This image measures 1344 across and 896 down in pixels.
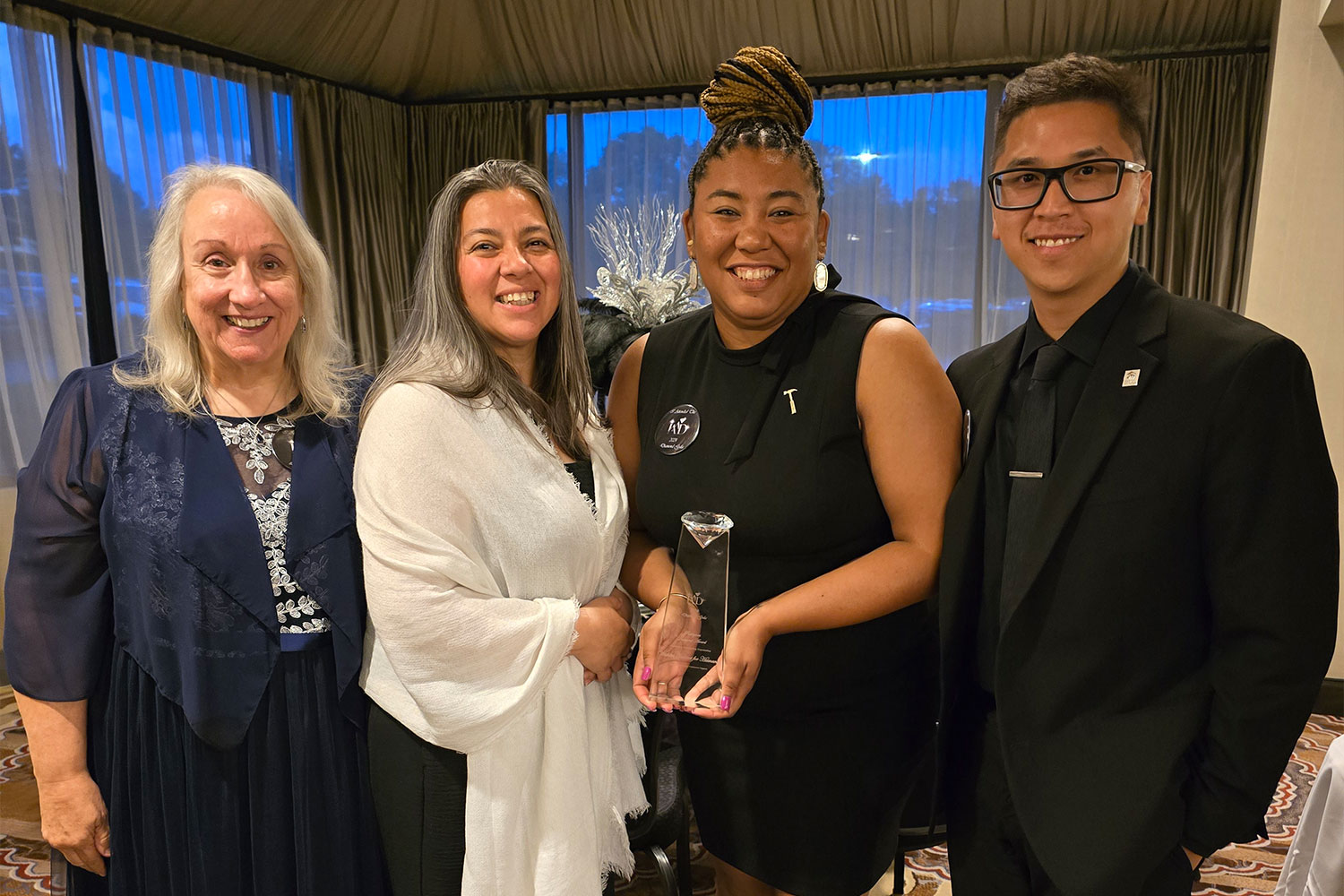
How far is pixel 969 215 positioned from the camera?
5895 millimetres

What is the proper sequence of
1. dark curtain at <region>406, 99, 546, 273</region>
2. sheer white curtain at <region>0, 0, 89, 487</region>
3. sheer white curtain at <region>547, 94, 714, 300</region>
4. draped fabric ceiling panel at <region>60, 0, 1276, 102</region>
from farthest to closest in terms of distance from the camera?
dark curtain at <region>406, 99, 546, 273</region> → sheer white curtain at <region>547, 94, 714, 300</region> → draped fabric ceiling panel at <region>60, 0, 1276, 102</region> → sheer white curtain at <region>0, 0, 89, 487</region>

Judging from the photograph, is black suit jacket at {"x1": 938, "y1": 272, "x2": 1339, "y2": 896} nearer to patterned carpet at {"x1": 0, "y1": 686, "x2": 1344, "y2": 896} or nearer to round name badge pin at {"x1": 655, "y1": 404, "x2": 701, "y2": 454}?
round name badge pin at {"x1": 655, "y1": 404, "x2": 701, "y2": 454}

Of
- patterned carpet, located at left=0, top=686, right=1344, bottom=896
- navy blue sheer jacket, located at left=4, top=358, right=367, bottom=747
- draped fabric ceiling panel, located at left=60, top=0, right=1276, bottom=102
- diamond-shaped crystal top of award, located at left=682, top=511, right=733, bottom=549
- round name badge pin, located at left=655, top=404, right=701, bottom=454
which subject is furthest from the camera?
draped fabric ceiling panel, located at left=60, top=0, right=1276, bottom=102

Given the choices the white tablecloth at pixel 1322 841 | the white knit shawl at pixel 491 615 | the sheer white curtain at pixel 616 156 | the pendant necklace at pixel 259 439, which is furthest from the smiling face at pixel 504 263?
the sheer white curtain at pixel 616 156

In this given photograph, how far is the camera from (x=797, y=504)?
4.77 ft

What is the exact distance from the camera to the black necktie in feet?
4.08

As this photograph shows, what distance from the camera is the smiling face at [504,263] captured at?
1.52 meters

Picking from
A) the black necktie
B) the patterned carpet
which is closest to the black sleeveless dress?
the black necktie

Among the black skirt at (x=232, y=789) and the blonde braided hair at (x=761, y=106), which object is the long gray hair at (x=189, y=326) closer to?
the black skirt at (x=232, y=789)

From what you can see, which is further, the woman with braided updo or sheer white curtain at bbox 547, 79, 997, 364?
sheer white curtain at bbox 547, 79, 997, 364

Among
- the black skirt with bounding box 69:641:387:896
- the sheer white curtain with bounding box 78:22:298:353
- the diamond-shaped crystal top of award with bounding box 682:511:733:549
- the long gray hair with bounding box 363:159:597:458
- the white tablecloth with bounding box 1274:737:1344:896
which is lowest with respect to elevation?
the white tablecloth with bounding box 1274:737:1344:896

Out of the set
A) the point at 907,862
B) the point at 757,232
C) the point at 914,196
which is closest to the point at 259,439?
the point at 757,232

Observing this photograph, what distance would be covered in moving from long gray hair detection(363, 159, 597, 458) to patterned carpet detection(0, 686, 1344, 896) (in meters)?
1.62

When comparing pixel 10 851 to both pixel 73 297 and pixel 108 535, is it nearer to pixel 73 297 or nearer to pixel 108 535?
pixel 108 535
